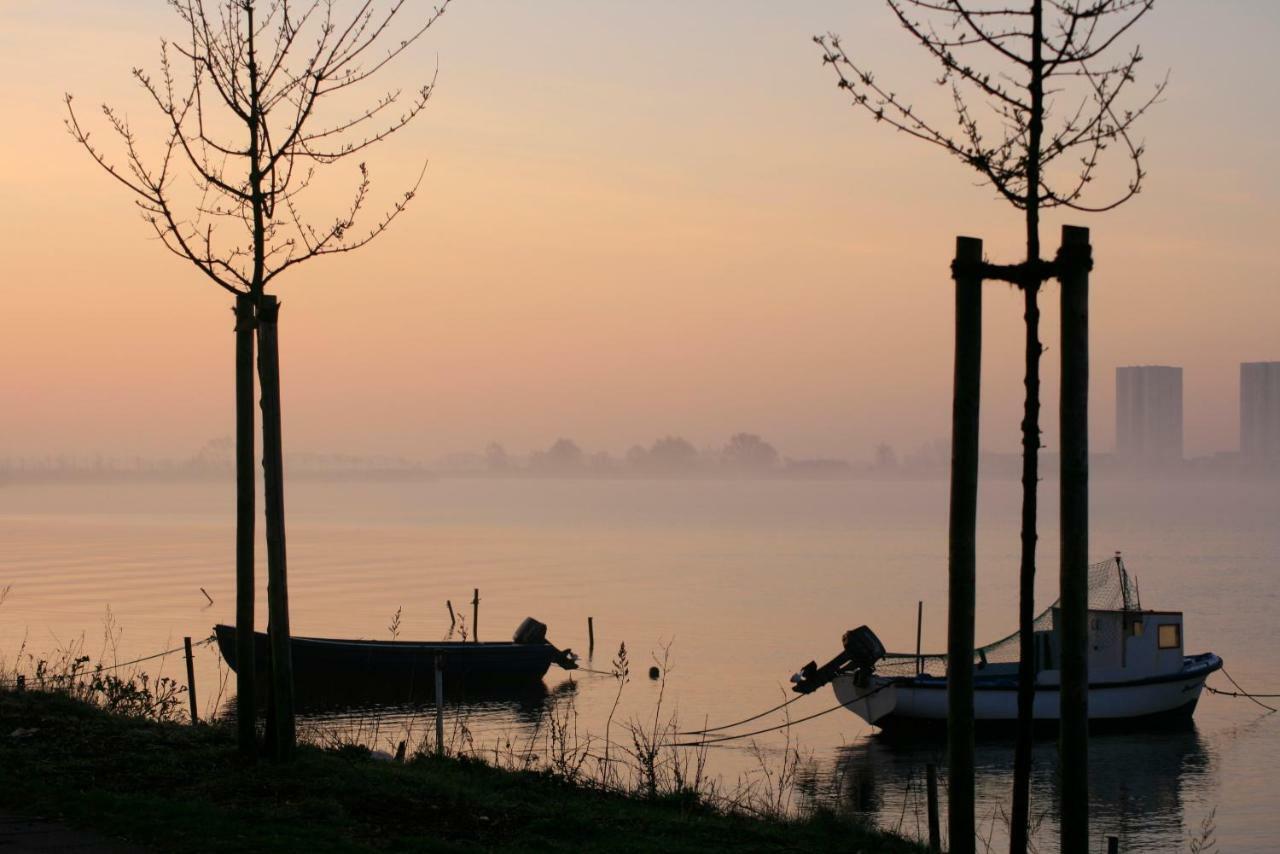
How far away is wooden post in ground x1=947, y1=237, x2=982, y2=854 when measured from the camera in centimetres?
1031

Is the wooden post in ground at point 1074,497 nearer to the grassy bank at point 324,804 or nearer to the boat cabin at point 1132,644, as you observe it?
the grassy bank at point 324,804

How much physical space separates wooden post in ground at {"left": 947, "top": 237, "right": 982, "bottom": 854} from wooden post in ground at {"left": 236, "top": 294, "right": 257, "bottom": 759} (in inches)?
249

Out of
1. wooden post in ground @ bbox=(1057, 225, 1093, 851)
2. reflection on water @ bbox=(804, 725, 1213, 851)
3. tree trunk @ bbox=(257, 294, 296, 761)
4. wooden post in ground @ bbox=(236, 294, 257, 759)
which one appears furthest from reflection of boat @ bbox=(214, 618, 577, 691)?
wooden post in ground @ bbox=(1057, 225, 1093, 851)

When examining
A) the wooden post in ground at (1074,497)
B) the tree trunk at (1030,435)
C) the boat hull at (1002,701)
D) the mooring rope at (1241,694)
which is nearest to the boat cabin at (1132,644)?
the boat hull at (1002,701)

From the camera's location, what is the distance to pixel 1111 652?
3969cm

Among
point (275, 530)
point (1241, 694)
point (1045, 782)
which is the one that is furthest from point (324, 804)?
point (1241, 694)

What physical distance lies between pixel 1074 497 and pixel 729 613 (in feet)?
207

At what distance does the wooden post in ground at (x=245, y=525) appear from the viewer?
12945 mm

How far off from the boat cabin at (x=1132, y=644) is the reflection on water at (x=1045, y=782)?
1.78m

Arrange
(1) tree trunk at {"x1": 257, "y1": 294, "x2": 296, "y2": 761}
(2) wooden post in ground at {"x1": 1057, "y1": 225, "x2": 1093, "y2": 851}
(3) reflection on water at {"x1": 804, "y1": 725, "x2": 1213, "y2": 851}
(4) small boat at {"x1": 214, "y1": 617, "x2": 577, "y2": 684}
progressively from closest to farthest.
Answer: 1. (2) wooden post in ground at {"x1": 1057, "y1": 225, "x2": 1093, "y2": 851}
2. (1) tree trunk at {"x1": 257, "y1": 294, "x2": 296, "y2": 761}
3. (3) reflection on water at {"x1": 804, "y1": 725, "x2": 1213, "y2": 851}
4. (4) small boat at {"x1": 214, "y1": 617, "x2": 577, "y2": 684}

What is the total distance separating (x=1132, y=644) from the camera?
131 feet

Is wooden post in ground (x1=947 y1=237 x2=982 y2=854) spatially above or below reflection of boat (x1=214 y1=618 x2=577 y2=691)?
above

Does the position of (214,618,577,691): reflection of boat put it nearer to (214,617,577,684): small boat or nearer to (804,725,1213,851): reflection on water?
(214,617,577,684): small boat

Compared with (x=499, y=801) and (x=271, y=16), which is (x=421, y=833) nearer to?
(x=499, y=801)
